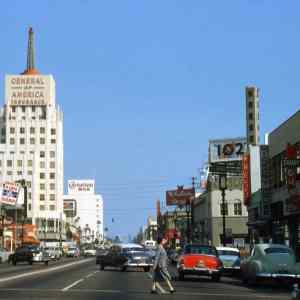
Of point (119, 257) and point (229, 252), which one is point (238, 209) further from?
point (229, 252)

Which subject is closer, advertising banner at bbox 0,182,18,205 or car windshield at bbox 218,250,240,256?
car windshield at bbox 218,250,240,256

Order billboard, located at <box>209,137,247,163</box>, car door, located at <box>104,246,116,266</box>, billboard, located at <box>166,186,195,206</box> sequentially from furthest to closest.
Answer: billboard, located at <box>166,186,195,206</box>, billboard, located at <box>209,137,247,163</box>, car door, located at <box>104,246,116,266</box>

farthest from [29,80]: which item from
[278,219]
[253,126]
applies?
[278,219]

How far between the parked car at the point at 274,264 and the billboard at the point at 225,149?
9005 cm

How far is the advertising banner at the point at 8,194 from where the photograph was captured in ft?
454

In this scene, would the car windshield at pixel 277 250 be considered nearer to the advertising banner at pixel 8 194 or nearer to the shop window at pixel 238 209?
the shop window at pixel 238 209

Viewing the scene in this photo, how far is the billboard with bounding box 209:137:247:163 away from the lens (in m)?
121

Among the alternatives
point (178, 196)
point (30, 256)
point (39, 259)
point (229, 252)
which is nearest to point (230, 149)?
point (178, 196)

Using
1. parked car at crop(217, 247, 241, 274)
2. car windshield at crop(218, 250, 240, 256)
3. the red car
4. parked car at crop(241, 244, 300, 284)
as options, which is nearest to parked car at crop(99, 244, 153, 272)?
car windshield at crop(218, 250, 240, 256)

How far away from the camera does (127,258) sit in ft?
161

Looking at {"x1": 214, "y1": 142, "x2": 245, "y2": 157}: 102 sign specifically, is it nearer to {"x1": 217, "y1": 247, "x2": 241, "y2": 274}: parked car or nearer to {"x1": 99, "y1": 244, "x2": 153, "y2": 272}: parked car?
{"x1": 99, "y1": 244, "x2": 153, "y2": 272}: parked car

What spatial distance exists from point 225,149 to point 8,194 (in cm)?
4215

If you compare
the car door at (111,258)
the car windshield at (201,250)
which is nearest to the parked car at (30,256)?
the car door at (111,258)

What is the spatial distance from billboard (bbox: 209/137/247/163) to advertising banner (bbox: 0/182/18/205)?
1548 inches
